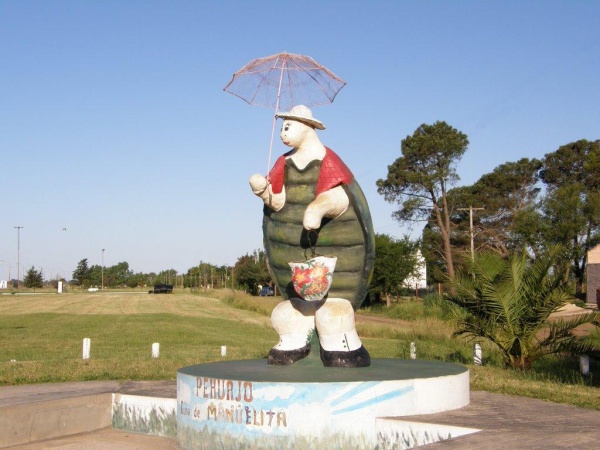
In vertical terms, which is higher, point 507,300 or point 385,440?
point 507,300

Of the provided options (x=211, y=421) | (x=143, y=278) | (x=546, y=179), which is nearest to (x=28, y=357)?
(x=211, y=421)

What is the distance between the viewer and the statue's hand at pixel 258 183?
27.0ft

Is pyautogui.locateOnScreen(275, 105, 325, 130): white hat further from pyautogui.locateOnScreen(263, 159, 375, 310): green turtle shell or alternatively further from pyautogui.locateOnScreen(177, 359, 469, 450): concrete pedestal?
pyautogui.locateOnScreen(177, 359, 469, 450): concrete pedestal

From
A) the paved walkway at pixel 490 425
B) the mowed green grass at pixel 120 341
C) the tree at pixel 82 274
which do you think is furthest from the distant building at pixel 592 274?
the tree at pixel 82 274

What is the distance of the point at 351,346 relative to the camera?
26.7ft

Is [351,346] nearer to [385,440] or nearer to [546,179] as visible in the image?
[385,440]

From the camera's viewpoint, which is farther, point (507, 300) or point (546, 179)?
point (546, 179)

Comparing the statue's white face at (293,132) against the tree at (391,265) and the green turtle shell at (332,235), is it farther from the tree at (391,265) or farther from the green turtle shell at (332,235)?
the tree at (391,265)

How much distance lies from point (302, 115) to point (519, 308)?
5.89m

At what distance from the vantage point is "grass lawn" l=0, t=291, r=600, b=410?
1125cm

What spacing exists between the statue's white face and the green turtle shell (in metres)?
0.24

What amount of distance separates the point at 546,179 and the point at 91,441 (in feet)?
151

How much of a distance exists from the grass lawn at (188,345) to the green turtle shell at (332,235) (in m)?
2.51

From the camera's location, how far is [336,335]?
8062 millimetres
